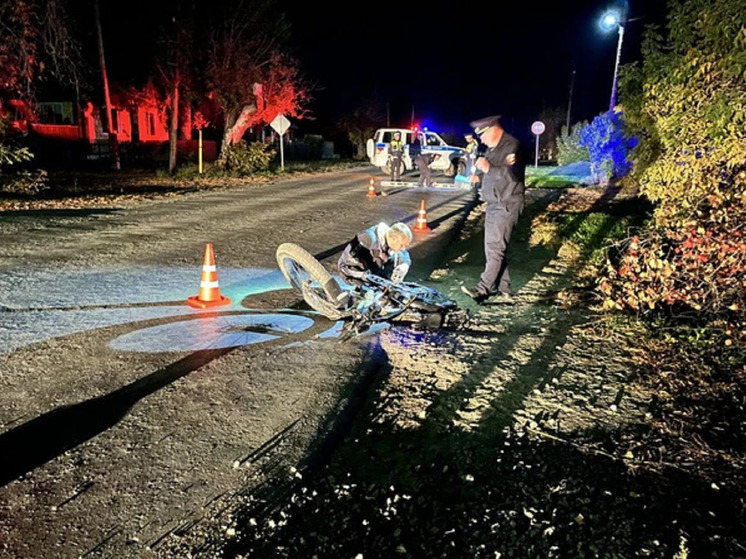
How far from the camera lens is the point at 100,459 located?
3428 mm

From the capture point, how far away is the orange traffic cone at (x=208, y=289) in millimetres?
6449

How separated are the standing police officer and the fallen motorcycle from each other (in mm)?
1185

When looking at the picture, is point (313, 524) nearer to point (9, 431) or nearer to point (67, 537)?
point (67, 537)

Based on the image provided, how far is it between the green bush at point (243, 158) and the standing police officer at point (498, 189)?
71.5 feet

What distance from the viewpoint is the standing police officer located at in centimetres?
676

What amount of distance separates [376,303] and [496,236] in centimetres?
204

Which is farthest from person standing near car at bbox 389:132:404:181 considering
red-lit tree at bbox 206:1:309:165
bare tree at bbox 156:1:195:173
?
bare tree at bbox 156:1:195:173

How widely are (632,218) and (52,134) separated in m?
30.7

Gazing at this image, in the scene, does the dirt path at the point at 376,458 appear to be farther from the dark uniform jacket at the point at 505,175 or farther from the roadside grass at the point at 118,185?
the roadside grass at the point at 118,185

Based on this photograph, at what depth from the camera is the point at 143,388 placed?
14.3 ft

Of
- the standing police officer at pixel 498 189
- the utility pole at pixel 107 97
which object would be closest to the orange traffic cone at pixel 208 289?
the standing police officer at pixel 498 189

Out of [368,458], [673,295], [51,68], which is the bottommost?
[368,458]

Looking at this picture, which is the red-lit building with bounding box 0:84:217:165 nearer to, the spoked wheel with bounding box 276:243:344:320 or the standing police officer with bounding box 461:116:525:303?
the spoked wheel with bounding box 276:243:344:320

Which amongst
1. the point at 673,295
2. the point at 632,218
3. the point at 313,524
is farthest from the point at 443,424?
the point at 632,218
